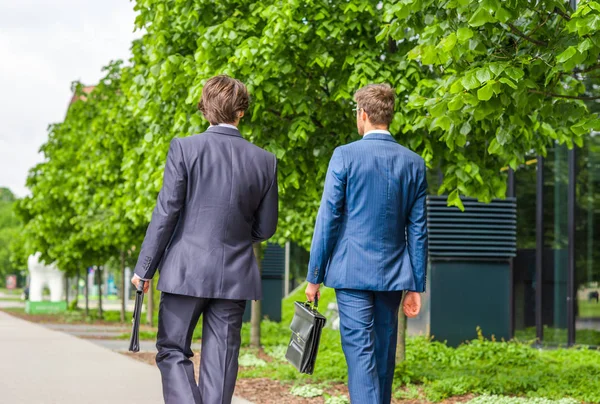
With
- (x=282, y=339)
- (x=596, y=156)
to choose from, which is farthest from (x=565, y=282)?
(x=282, y=339)

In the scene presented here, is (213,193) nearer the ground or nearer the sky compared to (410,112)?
nearer the ground

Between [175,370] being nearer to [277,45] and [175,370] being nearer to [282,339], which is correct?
[277,45]

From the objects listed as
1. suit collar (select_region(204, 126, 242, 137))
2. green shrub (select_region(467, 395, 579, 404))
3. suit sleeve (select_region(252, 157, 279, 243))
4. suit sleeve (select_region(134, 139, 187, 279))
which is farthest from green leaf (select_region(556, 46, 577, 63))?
green shrub (select_region(467, 395, 579, 404))

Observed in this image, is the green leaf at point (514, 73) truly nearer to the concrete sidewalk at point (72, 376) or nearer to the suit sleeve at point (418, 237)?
the suit sleeve at point (418, 237)

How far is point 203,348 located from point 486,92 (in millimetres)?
2163

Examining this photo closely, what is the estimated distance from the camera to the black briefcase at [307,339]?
17.1ft

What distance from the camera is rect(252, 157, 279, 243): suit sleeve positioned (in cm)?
515

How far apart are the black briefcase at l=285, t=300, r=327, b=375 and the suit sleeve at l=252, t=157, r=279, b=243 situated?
0.48 m

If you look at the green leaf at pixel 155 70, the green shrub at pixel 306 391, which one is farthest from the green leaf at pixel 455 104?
the green leaf at pixel 155 70

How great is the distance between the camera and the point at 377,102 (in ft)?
17.1

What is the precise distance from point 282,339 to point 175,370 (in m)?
11.6

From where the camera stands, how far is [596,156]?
16500mm

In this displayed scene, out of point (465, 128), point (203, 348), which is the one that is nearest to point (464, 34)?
point (465, 128)

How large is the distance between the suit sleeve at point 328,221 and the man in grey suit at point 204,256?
0.35 meters
